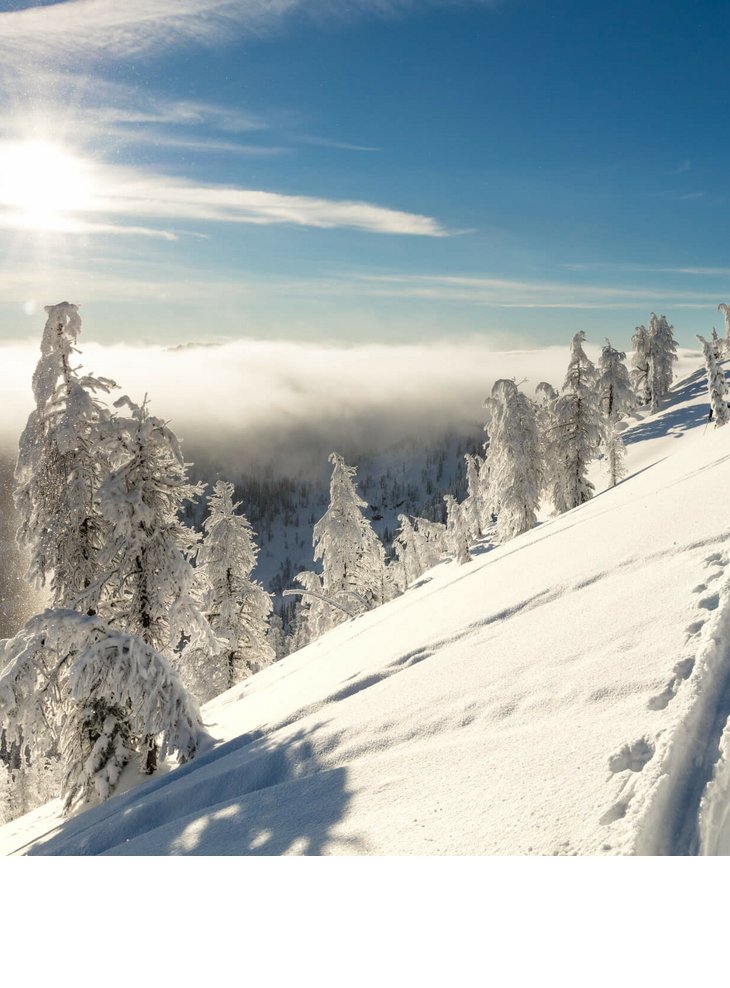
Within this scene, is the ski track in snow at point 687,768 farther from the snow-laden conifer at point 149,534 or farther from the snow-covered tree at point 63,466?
the snow-covered tree at point 63,466

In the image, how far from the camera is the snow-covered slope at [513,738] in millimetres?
3686

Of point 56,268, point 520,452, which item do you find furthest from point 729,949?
point 520,452

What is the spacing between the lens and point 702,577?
19.5 ft

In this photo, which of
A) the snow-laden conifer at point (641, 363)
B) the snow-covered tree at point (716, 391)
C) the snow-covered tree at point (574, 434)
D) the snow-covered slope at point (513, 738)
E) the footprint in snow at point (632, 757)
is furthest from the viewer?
the snow-laden conifer at point (641, 363)

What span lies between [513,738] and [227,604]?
22842mm

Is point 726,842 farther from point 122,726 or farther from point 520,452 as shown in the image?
point 520,452

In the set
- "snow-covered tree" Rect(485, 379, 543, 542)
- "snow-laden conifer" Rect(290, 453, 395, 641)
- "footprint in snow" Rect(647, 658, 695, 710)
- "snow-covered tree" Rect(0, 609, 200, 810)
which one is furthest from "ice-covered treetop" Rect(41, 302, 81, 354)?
"snow-covered tree" Rect(485, 379, 543, 542)

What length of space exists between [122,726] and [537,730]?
8.49 metres

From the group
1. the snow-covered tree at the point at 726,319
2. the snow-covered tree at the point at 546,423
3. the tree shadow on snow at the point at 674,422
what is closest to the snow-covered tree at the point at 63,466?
the snow-covered tree at the point at 546,423

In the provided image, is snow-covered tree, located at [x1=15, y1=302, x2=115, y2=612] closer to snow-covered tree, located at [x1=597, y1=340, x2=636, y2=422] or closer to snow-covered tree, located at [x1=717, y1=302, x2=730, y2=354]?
snow-covered tree, located at [x1=597, y1=340, x2=636, y2=422]

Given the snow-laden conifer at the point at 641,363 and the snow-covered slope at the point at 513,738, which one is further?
the snow-laden conifer at the point at 641,363

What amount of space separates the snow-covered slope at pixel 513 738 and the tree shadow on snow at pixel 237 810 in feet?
0.07

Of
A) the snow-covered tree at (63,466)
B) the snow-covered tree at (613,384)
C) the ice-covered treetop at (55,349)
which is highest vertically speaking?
the snow-covered tree at (613,384)

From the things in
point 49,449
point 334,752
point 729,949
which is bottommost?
point 729,949
